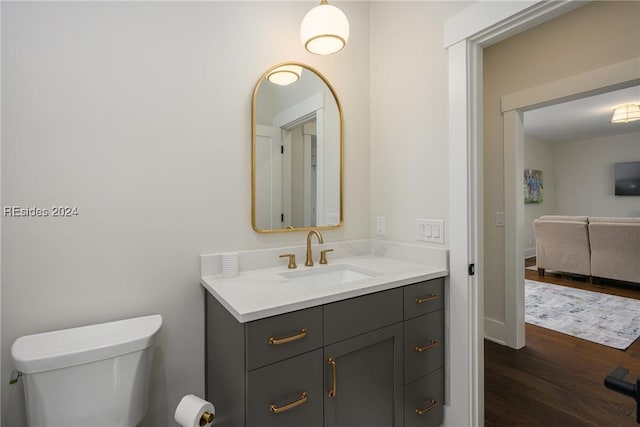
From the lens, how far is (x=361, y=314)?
1.20 metres

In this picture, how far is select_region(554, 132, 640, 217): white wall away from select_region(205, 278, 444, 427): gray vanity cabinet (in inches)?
296

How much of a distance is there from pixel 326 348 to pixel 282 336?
195mm

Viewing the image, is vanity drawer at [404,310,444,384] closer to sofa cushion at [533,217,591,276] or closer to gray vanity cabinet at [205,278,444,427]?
gray vanity cabinet at [205,278,444,427]

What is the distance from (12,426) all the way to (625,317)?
4.81 m

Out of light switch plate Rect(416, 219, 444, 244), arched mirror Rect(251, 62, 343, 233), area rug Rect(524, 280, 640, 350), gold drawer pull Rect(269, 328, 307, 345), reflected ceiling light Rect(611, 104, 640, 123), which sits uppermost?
reflected ceiling light Rect(611, 104, 640, 123)

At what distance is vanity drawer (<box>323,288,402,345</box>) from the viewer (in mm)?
1126

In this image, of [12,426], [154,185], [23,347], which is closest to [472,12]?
[154,185]

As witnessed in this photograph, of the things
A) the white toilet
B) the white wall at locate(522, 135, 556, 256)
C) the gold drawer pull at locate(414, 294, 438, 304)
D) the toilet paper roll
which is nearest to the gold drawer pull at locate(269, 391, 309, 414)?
the toilet paper roll

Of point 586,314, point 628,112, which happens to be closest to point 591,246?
point 586,314

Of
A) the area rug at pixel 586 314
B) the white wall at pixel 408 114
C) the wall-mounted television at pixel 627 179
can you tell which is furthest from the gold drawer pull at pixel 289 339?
the wall-mounted television at pixel 627 179

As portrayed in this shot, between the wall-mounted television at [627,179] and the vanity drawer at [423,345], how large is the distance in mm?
7397

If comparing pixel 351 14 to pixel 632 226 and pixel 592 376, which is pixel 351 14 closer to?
pixel 592 376

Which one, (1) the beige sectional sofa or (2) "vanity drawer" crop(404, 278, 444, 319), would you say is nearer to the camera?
(2) "vanity drawer" crop(404, 278, 444, 319)

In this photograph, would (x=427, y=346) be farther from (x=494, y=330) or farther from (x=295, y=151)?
(x=494, y=330)
